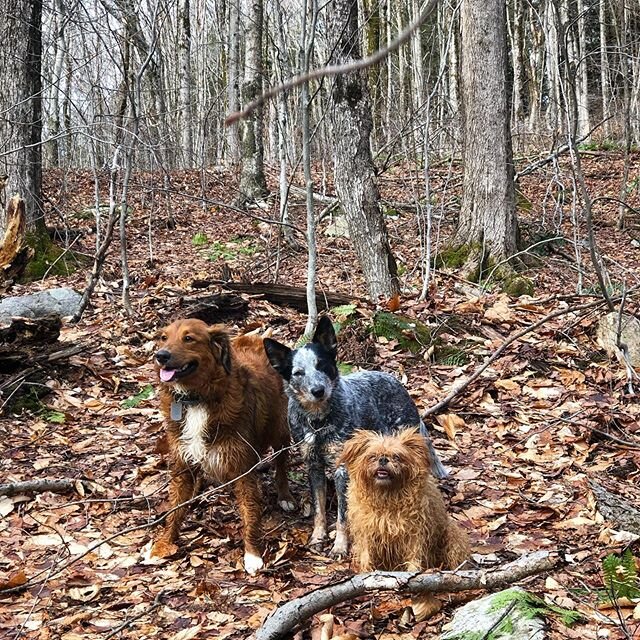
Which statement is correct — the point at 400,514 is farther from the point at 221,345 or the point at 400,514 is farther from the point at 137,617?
the point at 221,345

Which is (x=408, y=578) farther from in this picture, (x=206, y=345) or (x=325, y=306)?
(x=325, y=306)

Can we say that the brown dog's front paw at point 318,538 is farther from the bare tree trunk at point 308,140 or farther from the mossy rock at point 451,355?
the mossy rock at point 451,355

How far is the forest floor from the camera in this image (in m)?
4.32

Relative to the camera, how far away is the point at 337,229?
16188mm

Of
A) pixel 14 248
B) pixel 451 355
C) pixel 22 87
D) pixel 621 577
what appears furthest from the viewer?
pixel 22 87

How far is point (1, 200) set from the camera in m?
12.2

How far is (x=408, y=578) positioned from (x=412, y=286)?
7736 mm

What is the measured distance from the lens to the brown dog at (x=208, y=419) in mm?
4984

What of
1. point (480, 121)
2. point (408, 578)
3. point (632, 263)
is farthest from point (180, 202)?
point (408, 578)

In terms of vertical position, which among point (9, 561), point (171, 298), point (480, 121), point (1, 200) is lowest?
point (9, 561)

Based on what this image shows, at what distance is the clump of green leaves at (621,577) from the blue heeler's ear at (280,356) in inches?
102

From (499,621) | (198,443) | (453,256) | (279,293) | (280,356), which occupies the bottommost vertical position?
(499,621)

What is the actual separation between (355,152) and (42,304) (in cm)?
465

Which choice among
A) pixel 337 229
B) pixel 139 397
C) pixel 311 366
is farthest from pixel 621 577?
pixel 337 229
